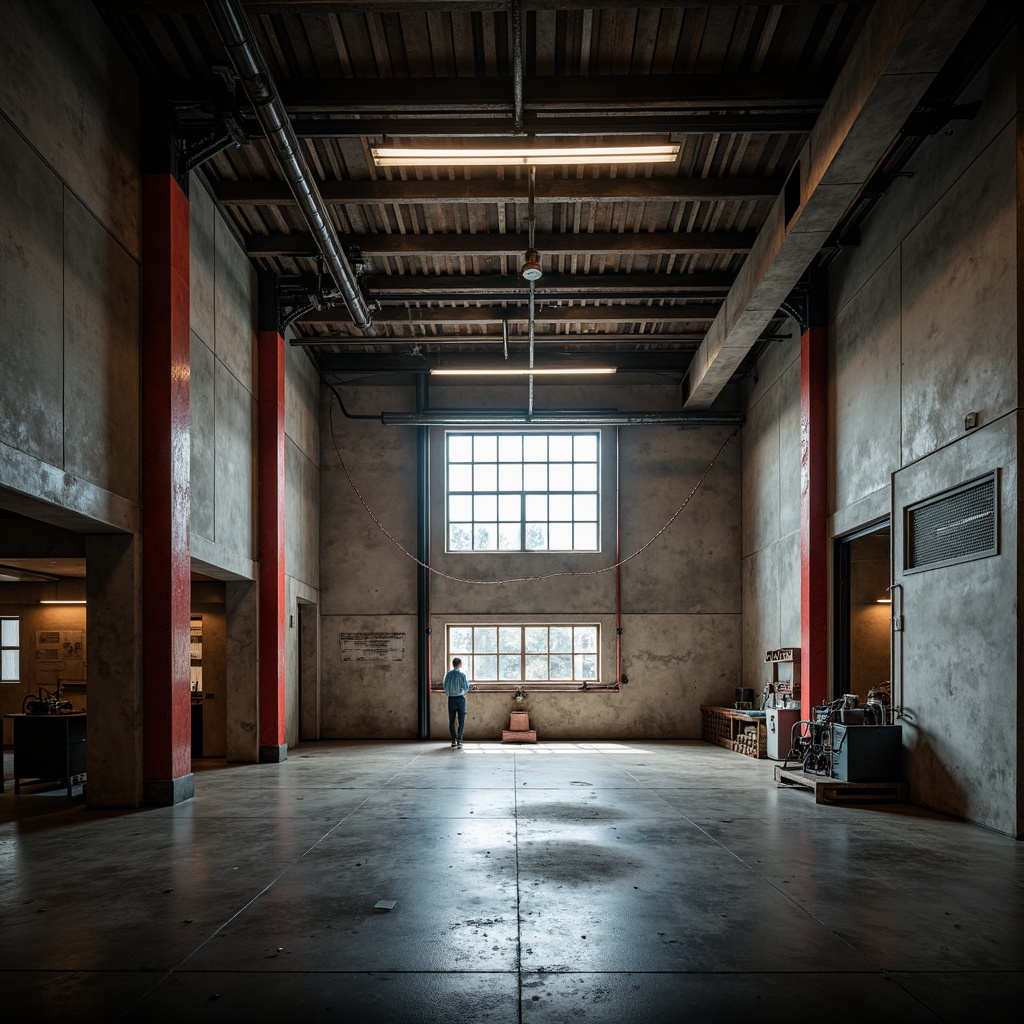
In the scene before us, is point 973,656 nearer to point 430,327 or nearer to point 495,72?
point 495,72

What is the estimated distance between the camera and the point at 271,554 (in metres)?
14.1

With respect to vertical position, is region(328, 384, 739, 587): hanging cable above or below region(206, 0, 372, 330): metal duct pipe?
below

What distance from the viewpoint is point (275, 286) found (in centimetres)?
→ 1427

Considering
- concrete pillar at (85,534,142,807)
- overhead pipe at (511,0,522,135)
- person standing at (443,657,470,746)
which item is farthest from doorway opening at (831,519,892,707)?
concrete pillar at (85,534,142,807)

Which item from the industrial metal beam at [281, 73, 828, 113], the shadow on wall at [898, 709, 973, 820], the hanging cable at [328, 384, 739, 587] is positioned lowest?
the shadow on wall at [898, 709, 973, 820]

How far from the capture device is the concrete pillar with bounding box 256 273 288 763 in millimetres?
13867

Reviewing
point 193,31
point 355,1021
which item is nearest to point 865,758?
point 355,1021

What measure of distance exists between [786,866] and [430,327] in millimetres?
12944

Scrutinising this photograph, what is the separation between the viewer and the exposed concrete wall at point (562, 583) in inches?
721

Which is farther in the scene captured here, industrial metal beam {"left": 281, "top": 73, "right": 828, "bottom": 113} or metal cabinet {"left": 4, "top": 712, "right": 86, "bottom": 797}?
metal cabinet {"left": 4, "top": 712, "right": 86, "bottom": 797}

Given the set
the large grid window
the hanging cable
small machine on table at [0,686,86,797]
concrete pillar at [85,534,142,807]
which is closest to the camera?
concrete pillar at [85,534,142,807]

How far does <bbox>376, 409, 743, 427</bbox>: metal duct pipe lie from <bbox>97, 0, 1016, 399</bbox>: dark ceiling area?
9.04 feet

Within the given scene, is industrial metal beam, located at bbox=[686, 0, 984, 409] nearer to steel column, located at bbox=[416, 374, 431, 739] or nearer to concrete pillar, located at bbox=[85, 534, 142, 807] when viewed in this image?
steel column, located at bbox=[416, 374, 431, 739]

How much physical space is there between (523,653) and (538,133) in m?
11.5
